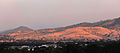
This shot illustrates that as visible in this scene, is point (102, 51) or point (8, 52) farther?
point (8, 52)

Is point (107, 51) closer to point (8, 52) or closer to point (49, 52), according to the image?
point (49, 52)

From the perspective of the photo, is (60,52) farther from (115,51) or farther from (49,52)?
(115,51)

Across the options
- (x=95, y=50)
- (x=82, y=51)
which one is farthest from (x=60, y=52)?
(x=95, y=50)

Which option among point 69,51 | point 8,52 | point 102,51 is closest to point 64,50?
point 69,51

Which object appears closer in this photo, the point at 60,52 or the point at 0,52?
the point at 60,52

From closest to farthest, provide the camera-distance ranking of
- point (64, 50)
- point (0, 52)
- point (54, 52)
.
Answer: point (54, 52)
point (64, 50)
point (0, 52)

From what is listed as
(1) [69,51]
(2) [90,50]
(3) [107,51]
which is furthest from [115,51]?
(1) [69,51]

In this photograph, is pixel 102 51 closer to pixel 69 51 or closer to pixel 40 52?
pixel 69 51

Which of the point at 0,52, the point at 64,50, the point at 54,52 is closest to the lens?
the point at 54,52
